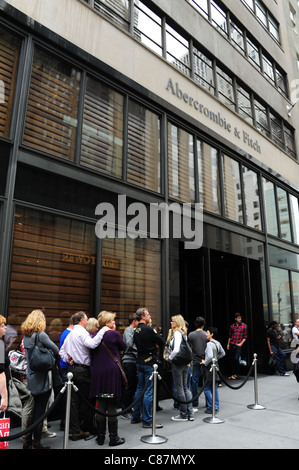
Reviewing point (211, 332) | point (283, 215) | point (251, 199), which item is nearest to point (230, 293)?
point (251, 199)

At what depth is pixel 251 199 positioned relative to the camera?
14.1 m

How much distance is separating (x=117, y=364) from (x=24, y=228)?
326cm

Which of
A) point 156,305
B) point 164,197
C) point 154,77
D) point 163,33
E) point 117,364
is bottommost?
point 117,364

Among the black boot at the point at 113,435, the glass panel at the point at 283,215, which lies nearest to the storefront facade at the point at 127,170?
the glass panel at the point at 283,215

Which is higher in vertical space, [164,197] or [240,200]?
[240,200]

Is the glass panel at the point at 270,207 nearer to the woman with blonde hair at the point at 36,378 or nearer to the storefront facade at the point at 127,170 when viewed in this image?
the storefront facade at the point at 127,170

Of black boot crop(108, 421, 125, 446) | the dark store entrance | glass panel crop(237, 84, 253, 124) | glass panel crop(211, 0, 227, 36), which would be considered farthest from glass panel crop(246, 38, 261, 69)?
black boot crop(108, 421, 125, 446)

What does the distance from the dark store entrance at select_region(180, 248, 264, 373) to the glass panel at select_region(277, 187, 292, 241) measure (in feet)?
11.4

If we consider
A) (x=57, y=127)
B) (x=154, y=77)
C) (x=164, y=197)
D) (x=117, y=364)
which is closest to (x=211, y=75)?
(x=154, y=77)

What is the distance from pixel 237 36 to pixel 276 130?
4837mm

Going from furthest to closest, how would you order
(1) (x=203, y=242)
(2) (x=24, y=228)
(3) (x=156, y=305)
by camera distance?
(1) (x=203, y=242)
(3) (x=156, y=305)
(2) (x=24, y=228)

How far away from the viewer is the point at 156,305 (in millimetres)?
9141

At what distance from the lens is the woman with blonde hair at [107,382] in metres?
5.19

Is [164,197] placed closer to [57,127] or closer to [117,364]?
[57,127]
